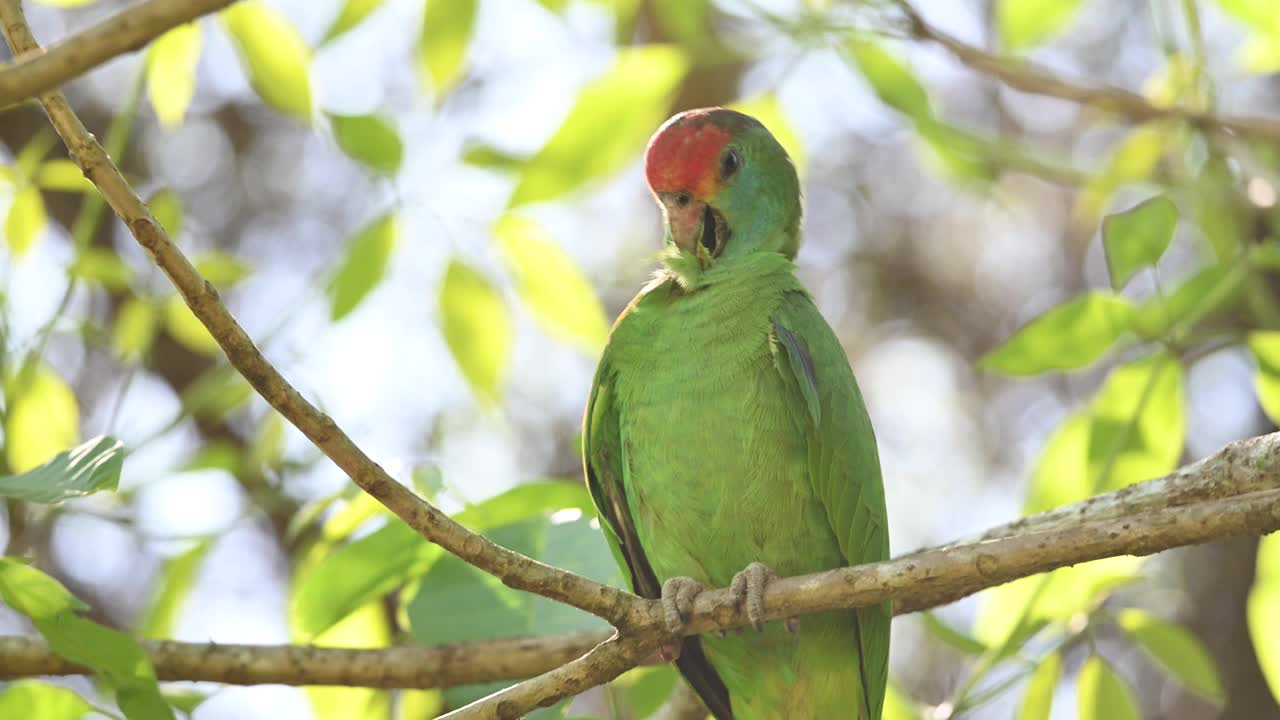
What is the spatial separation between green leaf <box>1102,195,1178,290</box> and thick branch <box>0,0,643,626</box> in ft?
3.32

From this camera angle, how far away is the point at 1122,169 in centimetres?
290

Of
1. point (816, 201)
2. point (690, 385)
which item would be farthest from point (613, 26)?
point (816, 201)

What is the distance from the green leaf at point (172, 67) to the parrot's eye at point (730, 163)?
103 centimetres

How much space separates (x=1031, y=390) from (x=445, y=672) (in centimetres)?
375

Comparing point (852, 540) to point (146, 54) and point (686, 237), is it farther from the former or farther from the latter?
point (146, 54)

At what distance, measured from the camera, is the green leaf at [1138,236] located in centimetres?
198

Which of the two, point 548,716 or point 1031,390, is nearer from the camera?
point 548,716

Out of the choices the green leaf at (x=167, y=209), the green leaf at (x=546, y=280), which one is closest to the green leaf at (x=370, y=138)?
the green leaf at (x=546, y=280)

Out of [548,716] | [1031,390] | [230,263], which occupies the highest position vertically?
[1031,390]

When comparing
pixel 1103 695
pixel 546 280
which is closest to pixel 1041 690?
pixel 1103 695

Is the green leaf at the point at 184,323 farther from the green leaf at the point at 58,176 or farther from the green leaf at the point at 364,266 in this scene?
the green leaf at the point at 364,266

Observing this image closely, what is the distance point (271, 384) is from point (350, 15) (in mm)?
1009

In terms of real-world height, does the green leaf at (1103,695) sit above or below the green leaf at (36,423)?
below

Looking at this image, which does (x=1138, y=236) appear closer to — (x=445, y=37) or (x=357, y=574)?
(x=445, y=37)
